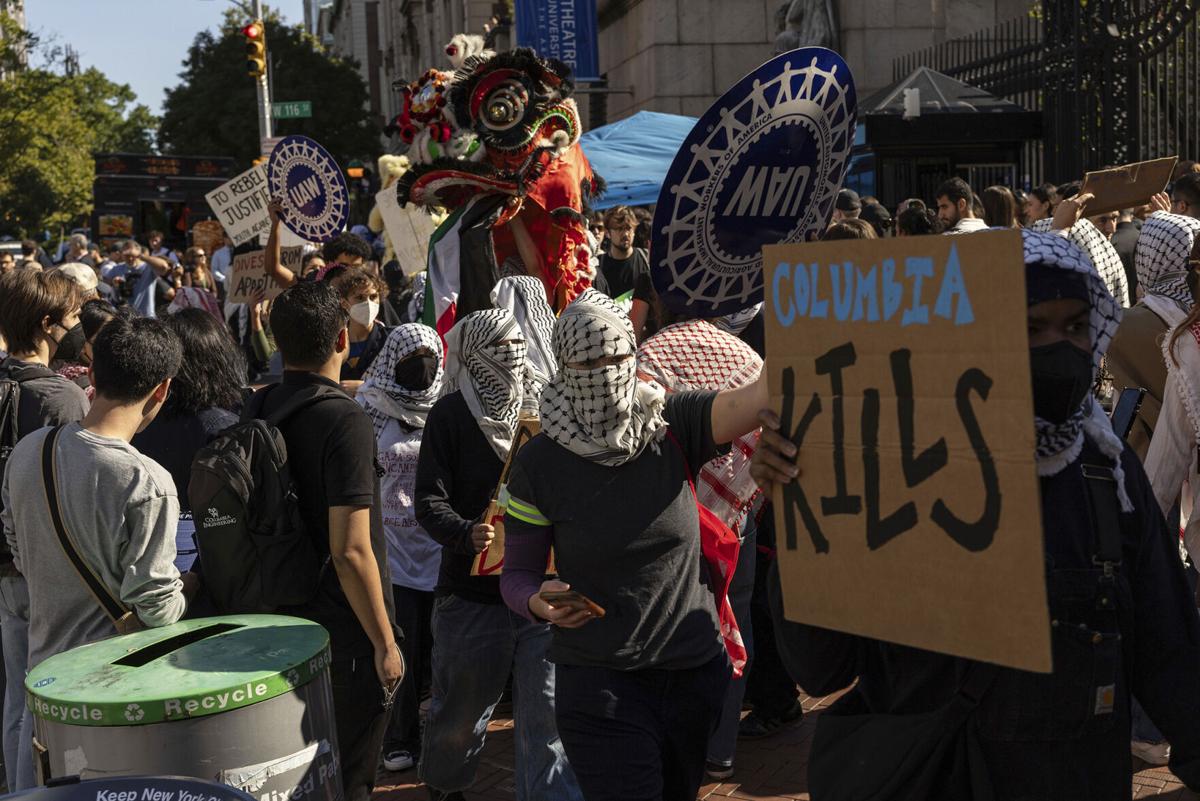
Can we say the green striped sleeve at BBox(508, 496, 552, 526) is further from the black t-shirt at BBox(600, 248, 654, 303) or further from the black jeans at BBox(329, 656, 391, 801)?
the black t-shirt at BBox(600, 248, 654, 303)

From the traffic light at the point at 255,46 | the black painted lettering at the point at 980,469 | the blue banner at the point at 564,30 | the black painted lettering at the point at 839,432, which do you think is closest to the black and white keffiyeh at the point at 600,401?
the black painted lettering at the point at 839,432

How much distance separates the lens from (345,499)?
3877 millimetres

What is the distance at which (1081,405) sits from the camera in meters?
2.50

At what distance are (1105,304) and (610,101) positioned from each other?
23.9m

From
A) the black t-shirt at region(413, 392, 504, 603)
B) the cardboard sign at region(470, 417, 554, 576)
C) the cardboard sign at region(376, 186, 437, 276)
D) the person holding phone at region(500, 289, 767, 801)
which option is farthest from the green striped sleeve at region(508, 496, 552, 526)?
the cardboard sign at region(376, 186, 437, 276)

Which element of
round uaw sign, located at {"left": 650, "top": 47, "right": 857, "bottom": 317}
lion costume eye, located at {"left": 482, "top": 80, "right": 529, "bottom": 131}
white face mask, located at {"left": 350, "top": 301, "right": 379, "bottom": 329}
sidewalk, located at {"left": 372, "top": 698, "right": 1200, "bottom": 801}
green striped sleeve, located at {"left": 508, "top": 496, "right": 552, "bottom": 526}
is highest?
lion costume eye, located at {"left": 482, "top": 80, "right": 529, "bottom": 131}

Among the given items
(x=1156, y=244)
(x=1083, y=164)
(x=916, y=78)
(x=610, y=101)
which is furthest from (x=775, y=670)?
(x=610, y=101)

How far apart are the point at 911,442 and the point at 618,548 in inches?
49.4

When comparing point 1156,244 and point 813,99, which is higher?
point 813,99

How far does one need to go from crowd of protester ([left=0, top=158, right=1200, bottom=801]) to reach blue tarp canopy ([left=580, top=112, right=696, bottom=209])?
9396 millimetres

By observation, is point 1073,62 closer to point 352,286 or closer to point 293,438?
point 352,286

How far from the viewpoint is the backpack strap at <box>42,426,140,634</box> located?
3750mm

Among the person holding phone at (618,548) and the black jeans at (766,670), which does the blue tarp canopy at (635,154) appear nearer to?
the black jeans at (766,670)

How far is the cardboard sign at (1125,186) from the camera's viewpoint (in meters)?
7.76
